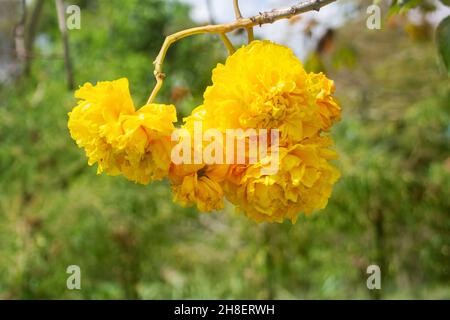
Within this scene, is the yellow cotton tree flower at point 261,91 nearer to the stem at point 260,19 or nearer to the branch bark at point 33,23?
the stem at point 260,19

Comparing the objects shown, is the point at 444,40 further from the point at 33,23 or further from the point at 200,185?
the point at 33,23

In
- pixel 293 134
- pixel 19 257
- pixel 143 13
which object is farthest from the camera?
pixel 143 13

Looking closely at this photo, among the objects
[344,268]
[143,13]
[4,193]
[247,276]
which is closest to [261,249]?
[247,276]

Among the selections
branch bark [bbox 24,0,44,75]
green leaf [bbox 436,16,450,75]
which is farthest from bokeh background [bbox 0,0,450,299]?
green leaf [bbox 436,16,450,75]

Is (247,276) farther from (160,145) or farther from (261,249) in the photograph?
(160,145)

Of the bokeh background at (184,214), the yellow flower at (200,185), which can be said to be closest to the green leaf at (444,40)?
the yellow flower at (200,185)
